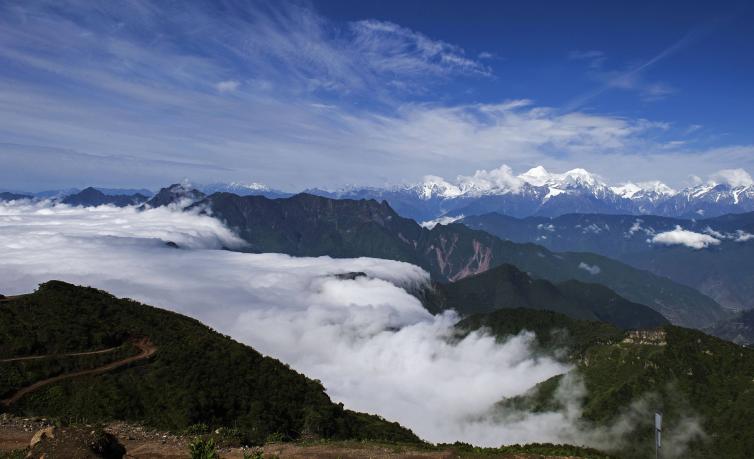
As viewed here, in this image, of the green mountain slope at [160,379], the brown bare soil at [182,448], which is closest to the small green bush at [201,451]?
the brown bare soil at [182,448]

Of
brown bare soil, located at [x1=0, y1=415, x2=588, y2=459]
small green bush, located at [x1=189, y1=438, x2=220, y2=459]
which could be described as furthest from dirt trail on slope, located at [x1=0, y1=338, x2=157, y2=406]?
small green bush, located at [x1=189, y1=438, x2=220, y2=459]

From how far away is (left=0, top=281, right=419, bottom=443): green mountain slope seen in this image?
66.7 meters

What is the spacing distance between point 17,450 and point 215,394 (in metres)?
36.4

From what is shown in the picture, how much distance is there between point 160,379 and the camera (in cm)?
7656

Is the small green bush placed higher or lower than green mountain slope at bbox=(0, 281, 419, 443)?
higher

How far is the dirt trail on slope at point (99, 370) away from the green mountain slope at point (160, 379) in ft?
3.06

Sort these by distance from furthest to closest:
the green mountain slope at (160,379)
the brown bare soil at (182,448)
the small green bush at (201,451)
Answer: the green mountain slope at (160,379) → the brown bare soil at (182,448) → the small green bush at (201,451)

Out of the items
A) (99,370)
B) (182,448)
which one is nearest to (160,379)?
(99,370)

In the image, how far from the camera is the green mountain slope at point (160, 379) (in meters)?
66.7

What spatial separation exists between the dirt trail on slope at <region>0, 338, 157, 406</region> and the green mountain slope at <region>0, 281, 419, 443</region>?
3.06 ft

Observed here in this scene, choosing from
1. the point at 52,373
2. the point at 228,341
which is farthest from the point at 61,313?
the point at 228,341

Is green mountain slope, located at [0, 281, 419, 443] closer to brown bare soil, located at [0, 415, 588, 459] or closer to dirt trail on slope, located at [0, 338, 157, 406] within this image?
dirt trail on slope, located at [0, 338, 157, 406]

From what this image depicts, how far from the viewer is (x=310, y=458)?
4862 cm

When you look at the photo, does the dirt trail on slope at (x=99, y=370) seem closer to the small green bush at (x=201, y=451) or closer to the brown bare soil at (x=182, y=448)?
the brown bare soil at (x=182, y=448)
